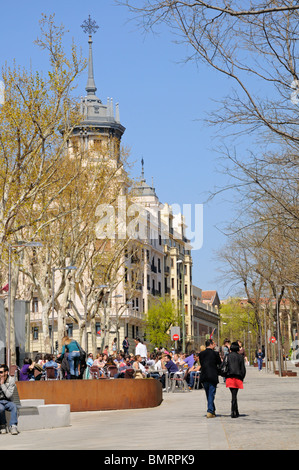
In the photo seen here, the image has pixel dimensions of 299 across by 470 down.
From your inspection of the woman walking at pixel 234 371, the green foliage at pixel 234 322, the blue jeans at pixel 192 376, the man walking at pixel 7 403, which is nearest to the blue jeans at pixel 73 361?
the woman walking at pixel 234 371

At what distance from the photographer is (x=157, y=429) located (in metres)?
16.8

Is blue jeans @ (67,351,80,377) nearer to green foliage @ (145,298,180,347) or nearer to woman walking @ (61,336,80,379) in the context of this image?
woman walking @ (61,336,80,379)

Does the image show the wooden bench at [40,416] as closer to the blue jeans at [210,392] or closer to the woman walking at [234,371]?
the blue jeans at [210,392]

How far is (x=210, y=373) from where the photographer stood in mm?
19594

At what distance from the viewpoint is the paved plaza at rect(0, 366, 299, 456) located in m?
13.3

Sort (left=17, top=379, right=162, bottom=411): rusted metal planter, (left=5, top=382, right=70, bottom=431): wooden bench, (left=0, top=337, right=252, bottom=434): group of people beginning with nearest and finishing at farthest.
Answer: (left=0, top=337, right=252, bottom=434): group of people < (left=5, top=382, right=70, bottom=431): wooden bench < (left=17, top=379, right=162, bottom=411): rusted metal planter

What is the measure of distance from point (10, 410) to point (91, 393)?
5.59 metres

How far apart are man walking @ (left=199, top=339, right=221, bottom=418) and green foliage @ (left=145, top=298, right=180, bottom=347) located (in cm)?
7926

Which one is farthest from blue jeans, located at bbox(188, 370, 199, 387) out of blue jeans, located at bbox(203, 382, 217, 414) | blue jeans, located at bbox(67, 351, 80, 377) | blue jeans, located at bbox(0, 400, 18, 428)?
blue jeans, located at bbox(0, 400, 18, 428)

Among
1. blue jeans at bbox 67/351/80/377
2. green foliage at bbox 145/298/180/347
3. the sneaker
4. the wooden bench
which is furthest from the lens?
green foliage at bbox 145/298/180/347

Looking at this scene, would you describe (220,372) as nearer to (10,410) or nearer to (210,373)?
(210,373)

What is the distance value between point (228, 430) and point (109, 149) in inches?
1387
